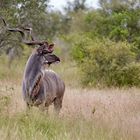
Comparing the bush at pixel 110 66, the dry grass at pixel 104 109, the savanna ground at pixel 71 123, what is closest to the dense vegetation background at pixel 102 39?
the bush at pixel 110 66

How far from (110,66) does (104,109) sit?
326 inches

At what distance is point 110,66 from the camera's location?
19.3 m

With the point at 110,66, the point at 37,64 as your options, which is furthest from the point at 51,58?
the point at 110,66

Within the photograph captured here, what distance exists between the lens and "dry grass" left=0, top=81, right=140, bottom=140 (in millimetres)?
8544

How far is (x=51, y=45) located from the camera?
10375 millimetres

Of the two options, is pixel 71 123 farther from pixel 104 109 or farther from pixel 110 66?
pixel 110 66

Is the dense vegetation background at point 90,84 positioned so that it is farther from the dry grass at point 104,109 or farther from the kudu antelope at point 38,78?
the kudu antelope at point 38,78

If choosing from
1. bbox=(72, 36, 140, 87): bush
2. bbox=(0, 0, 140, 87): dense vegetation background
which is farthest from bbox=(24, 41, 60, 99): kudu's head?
bbox=(72, 36, 140, 87): bush

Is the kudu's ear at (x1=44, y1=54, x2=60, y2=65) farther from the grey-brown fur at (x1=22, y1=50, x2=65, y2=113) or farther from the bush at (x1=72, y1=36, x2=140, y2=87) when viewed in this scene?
the bush at (x1=72, y1=36, x2=140, y2=87)

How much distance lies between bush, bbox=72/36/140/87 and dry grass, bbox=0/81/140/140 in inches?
159

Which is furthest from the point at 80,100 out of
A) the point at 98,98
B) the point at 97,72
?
the point at 97,72

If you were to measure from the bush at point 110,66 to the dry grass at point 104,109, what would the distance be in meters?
4.04

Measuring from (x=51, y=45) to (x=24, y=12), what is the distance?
16.7 ft

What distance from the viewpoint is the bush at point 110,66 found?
755 inches
